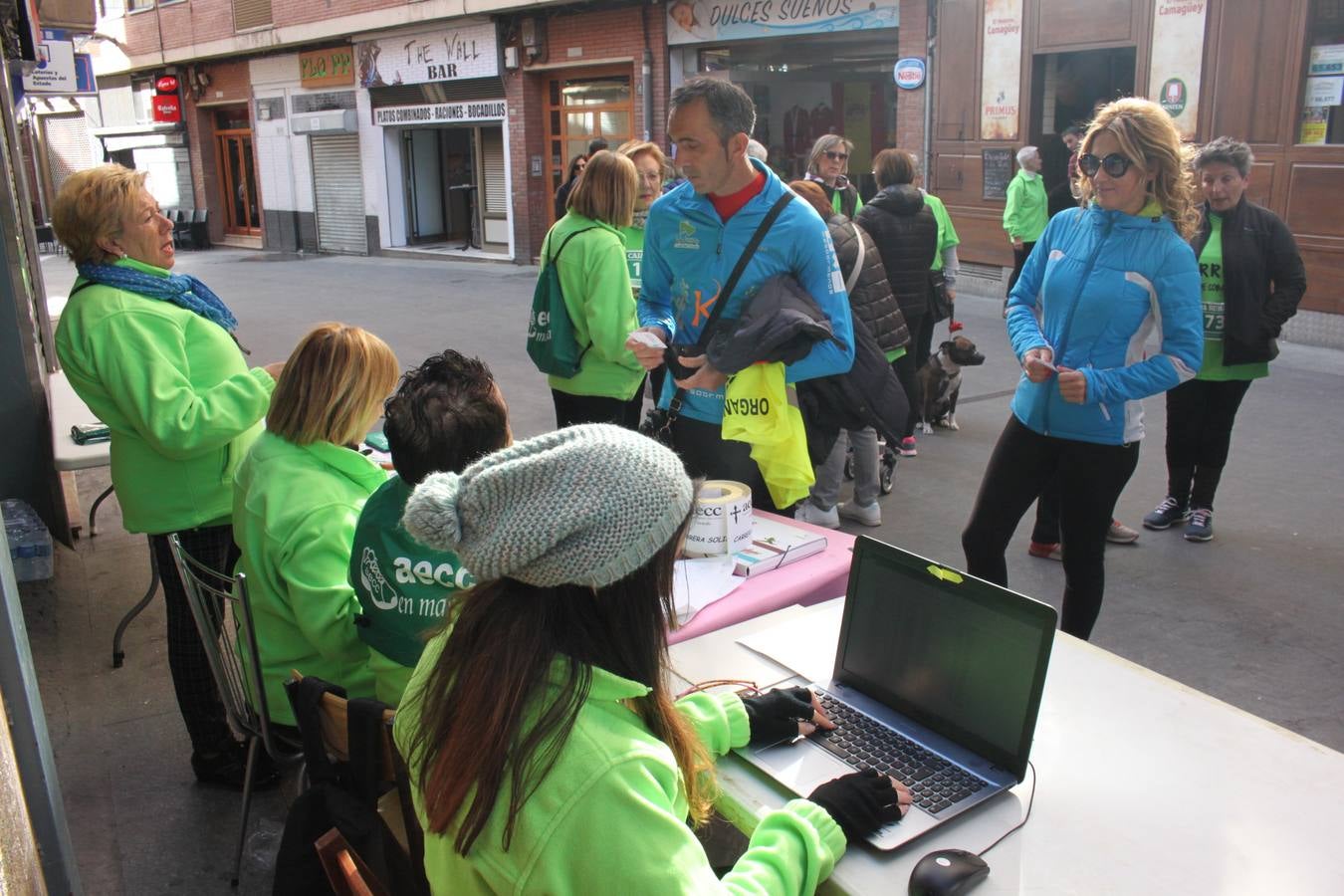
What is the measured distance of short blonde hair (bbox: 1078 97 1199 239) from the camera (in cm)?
309

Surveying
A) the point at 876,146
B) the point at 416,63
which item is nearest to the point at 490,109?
the point at 416,63

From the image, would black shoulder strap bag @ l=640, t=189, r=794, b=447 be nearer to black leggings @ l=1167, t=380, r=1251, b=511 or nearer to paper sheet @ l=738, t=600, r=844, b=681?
paper sheet @ l=738, t=600, r=844, b=681

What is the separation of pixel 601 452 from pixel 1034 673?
89cm

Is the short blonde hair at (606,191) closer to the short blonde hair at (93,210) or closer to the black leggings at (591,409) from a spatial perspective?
the black leggings at (591,409)

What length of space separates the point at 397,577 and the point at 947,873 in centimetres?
123

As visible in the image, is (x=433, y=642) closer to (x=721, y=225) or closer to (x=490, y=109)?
(x=721, y=225)

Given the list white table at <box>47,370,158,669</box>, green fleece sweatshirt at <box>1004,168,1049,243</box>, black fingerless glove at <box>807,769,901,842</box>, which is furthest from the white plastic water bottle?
green fleece sweatshirt at <box>1004,168,1049,243</box>

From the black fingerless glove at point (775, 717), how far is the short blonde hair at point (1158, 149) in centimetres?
205

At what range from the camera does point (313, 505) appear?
252 centimetres

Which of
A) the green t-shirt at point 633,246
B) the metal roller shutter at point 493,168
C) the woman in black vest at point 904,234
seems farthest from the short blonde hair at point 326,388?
the metal roller shutter at point 493,168

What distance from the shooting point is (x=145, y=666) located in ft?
13.8

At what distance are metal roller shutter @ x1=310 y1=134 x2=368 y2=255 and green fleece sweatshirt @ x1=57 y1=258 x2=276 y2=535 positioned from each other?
18.7 m

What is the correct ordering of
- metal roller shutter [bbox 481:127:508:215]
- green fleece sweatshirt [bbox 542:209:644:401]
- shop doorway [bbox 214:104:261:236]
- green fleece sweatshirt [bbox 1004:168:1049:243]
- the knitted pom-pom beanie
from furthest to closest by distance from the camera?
shop doorway [bbox 214:104:261:236] → metal roller shutter [bbox 481:127:508:215] → green fleece sweatshirt [bbox 1004:168:1049:243] → green fleece sweatshirt [bbox 542:209:644:401] → the knitted pom-pom beanie

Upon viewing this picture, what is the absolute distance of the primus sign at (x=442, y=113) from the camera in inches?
718
